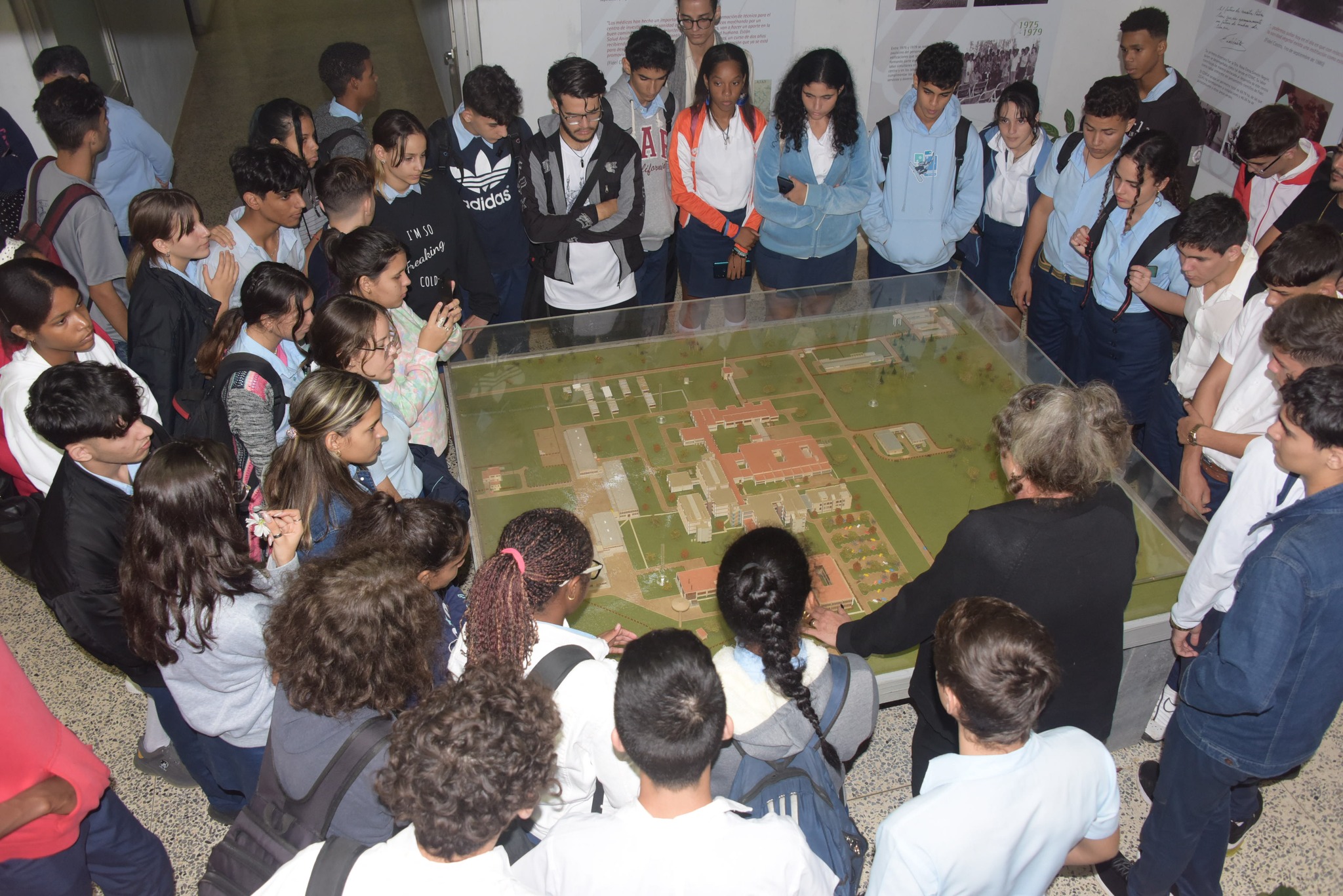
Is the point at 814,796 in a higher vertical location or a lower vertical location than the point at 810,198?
lower

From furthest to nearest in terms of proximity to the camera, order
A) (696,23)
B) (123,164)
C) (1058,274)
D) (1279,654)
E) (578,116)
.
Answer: (123,164) < (696,23) < (1058,274) < (578,116) < (1279,654)

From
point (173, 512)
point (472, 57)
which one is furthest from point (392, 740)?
point (472, 57)

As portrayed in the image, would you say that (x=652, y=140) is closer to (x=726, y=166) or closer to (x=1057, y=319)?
(x=726, y=166)

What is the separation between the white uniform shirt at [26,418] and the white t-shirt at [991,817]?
2.65m

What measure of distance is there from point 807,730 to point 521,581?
764mm

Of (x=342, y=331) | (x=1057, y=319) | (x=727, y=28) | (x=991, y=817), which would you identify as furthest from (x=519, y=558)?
(x=727, y=28)

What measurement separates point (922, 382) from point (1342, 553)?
2.16m

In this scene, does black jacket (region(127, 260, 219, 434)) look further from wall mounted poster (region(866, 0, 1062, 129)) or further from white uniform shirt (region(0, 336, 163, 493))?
wall mounted poster (region(866, 0, 1062, 129))

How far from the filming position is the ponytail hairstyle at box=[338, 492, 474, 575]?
8.25 ft

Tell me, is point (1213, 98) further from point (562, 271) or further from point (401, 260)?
point (401, 260)

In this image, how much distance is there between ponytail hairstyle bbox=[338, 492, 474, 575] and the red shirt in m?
0.78

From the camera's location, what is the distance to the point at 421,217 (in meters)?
4.16

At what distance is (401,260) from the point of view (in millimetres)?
3496

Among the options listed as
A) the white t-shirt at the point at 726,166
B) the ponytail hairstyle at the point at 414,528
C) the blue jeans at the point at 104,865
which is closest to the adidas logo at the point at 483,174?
the white t-shirt at the point at 726,166
